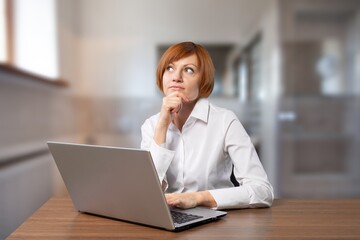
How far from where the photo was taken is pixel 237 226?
3.09 feet

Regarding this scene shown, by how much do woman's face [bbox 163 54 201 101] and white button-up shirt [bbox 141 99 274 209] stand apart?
8 cm

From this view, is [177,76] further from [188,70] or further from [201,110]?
[201,110]

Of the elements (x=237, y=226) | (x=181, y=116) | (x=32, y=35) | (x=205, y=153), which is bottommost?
(x=237, y=226)

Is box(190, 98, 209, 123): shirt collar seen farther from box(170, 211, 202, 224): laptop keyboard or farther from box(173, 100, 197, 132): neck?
box(170, 211, 202, 224): laptop keyboard

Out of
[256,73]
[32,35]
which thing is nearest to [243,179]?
[32,35]

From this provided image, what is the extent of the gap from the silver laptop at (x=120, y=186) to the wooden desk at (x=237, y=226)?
2cm

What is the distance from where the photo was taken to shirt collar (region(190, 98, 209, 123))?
1.31 m

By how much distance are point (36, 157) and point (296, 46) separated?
2.08 m

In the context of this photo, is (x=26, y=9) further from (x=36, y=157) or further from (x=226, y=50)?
(x=226, y=50)

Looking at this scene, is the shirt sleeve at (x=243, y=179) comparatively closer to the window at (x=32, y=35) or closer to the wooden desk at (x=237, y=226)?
the wooden desk at (x=237, y=226)

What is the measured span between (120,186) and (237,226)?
27cm

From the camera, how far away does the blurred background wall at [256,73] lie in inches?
130

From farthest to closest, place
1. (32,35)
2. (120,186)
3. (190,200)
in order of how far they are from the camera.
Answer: (32,35) < (190,200) < (120,186)

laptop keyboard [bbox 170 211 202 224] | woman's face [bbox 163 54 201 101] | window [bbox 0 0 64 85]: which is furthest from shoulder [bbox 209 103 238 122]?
window [bbox 0 0 64 85]
